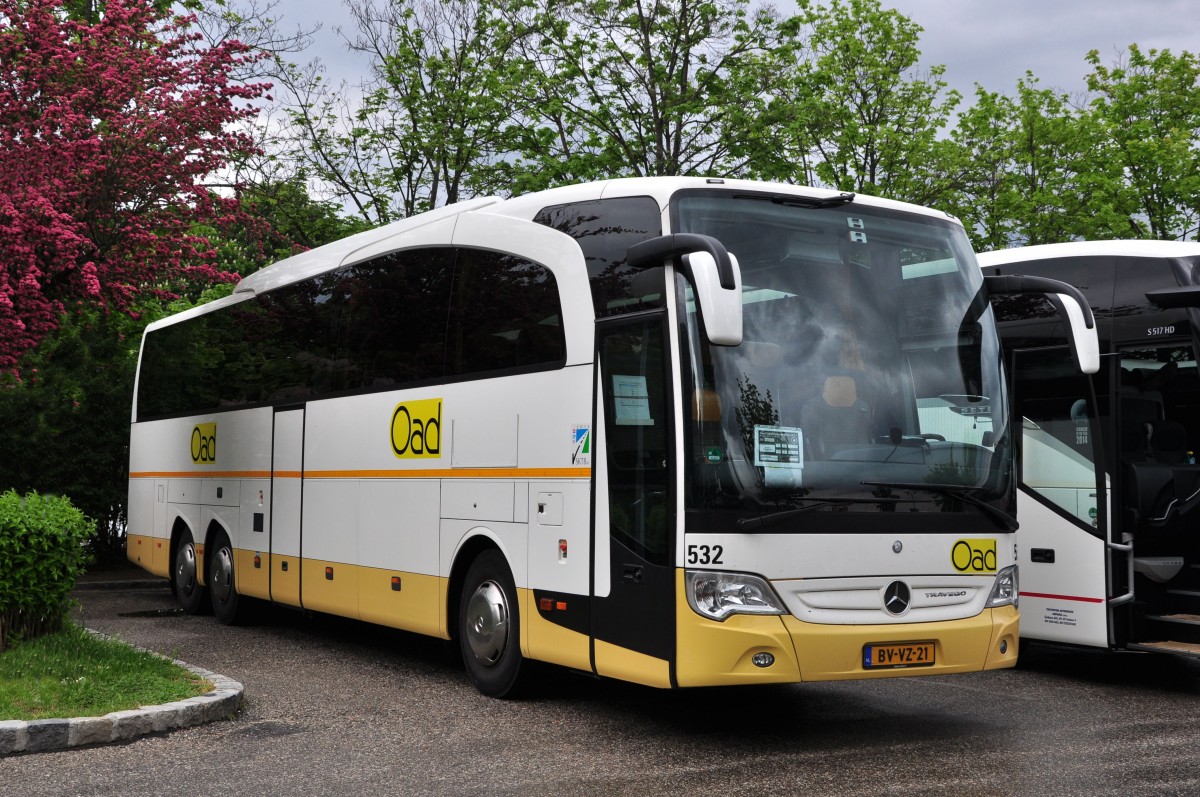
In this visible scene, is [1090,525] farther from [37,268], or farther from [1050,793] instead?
[37,268]

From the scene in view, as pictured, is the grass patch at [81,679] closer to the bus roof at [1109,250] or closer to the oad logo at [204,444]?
the oad logo at [204,444]

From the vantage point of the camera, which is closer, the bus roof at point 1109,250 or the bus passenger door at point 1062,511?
the bus passenger door at point 1062,511

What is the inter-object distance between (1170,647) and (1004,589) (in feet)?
8.17

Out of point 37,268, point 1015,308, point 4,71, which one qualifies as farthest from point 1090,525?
point 4,71

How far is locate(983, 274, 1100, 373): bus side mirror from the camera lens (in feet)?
28.3

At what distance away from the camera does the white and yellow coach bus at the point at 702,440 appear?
24.9 feet

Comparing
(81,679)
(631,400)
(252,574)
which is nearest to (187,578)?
(252,574)

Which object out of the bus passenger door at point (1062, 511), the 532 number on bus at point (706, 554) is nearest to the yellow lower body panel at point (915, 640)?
the 532 number on bus at point (706, 554)

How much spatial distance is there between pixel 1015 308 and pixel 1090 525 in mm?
1970

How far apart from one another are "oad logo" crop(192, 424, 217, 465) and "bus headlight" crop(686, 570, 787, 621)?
8.73 metres

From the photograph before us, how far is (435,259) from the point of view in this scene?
1082 centimetres

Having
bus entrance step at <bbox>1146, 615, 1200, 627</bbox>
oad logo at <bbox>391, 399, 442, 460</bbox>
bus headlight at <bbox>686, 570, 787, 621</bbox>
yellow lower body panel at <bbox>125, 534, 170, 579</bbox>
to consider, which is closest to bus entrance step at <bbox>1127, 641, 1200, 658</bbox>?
bus entrance step at <bbox>1146, 615, 1200, 627</bbox>

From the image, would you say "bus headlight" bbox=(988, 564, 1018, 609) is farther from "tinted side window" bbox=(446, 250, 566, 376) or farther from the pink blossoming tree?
the pink blossoming tree

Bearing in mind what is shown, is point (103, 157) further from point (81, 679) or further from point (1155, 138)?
point (1155, 138)
